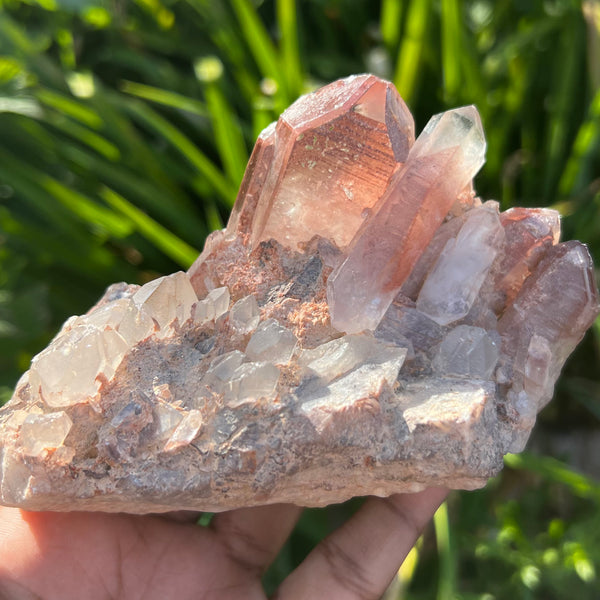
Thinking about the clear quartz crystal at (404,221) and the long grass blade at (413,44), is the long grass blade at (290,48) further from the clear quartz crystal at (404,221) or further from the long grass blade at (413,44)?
the clear quartz crystal at (404,221)

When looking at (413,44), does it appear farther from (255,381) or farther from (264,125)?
(255,381)

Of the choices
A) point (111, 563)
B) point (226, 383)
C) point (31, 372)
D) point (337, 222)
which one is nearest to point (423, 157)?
point (337, 222)

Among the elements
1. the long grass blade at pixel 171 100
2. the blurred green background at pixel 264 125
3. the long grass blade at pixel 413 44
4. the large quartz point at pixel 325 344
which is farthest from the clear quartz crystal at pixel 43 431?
the long grass blade at pixel 413 44

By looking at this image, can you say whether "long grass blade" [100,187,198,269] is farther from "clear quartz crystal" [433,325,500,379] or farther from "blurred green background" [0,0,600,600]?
"clear quartz crystal" [433,325,500,379]

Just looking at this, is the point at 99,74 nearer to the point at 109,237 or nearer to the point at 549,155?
the point at 109,237

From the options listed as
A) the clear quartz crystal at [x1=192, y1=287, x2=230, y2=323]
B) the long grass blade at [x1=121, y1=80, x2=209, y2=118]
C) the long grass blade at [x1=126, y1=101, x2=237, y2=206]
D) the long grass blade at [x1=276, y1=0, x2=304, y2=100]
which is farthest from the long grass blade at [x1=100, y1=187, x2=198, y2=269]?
A: the clear quartz crystal at [x1=192, y1=287, x2=230, y2=323]

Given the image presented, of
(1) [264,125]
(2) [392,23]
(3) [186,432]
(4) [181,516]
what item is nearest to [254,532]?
(4) [181,516]
